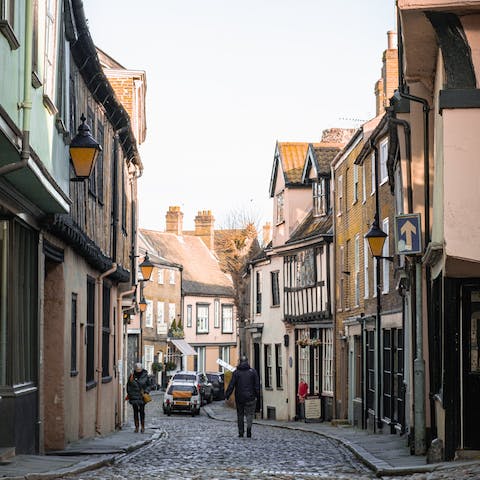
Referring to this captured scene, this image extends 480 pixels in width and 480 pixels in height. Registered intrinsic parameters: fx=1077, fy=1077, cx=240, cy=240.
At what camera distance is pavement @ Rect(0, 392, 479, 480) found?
1283 cm

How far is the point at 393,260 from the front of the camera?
893 inches

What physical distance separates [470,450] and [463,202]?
11.6 feet

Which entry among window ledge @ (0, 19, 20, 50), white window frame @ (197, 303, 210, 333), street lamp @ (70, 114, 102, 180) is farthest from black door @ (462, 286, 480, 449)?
white window frame @ (197, 303, 210, 333)

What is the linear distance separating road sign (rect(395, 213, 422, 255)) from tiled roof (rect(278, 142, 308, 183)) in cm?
2567

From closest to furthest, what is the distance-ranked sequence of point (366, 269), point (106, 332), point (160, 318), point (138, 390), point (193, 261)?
point (106, 332)
point (138, 390)
point (366, 269)
point (160, 318)
point (193, 261)

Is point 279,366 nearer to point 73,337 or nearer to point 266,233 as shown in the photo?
point 73,337

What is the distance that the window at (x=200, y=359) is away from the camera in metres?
74.6

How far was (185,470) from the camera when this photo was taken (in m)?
15.0

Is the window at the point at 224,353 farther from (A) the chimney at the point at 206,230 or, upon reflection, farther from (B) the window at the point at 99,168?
(B) the window at the point at 99,168

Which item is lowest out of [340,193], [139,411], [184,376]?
[139,411]

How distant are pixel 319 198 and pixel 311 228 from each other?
1.18 m

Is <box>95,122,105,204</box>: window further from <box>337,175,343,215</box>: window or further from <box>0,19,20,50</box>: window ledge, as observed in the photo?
<box>337,175,343,215</box>: window

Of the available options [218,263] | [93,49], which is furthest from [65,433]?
[218,263]

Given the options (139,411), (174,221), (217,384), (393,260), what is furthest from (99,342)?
(174,221)
